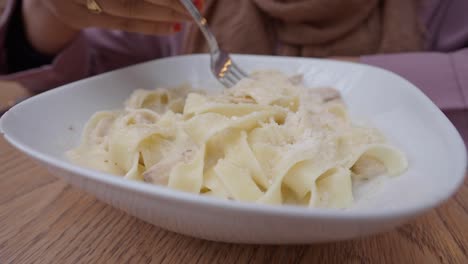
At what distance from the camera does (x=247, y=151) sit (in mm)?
583

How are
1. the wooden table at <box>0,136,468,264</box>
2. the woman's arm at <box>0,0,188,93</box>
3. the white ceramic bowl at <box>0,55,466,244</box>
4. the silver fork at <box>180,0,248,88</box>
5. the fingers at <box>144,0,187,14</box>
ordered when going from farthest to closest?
the woman's arm at <box>0,0,188,93</box>, the silver fork at <box>180,0,248,88</box>, the fingers at <box>144,0,187,14</box>, the wooden table at <box>0,136,468,264</box>, the white ceramic bowl at <box>0,55,466,244</box>

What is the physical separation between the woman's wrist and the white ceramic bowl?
52cm

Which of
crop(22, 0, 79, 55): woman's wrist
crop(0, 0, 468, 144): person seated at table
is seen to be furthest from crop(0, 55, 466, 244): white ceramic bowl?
crop(22, 0, 79, 55): woman's wrist

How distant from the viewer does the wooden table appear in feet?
1.60

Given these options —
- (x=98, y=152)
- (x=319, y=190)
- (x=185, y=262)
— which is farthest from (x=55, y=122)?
(x=319, y=190)

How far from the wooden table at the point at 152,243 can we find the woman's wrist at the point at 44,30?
0.87 meters

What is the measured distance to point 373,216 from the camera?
0.32 meters

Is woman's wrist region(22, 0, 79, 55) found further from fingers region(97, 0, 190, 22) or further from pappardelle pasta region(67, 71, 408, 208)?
pappardelle pasta region(67, 71, 408, 208)

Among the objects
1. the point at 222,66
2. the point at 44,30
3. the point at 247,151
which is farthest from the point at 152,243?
the point at 44,30

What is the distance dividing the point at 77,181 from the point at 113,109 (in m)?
0.46

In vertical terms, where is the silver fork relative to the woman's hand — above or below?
below

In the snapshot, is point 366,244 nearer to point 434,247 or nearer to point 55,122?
point 434,247

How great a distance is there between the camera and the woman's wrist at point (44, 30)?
130 centimetres

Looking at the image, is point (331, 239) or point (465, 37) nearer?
point (331, 239)
